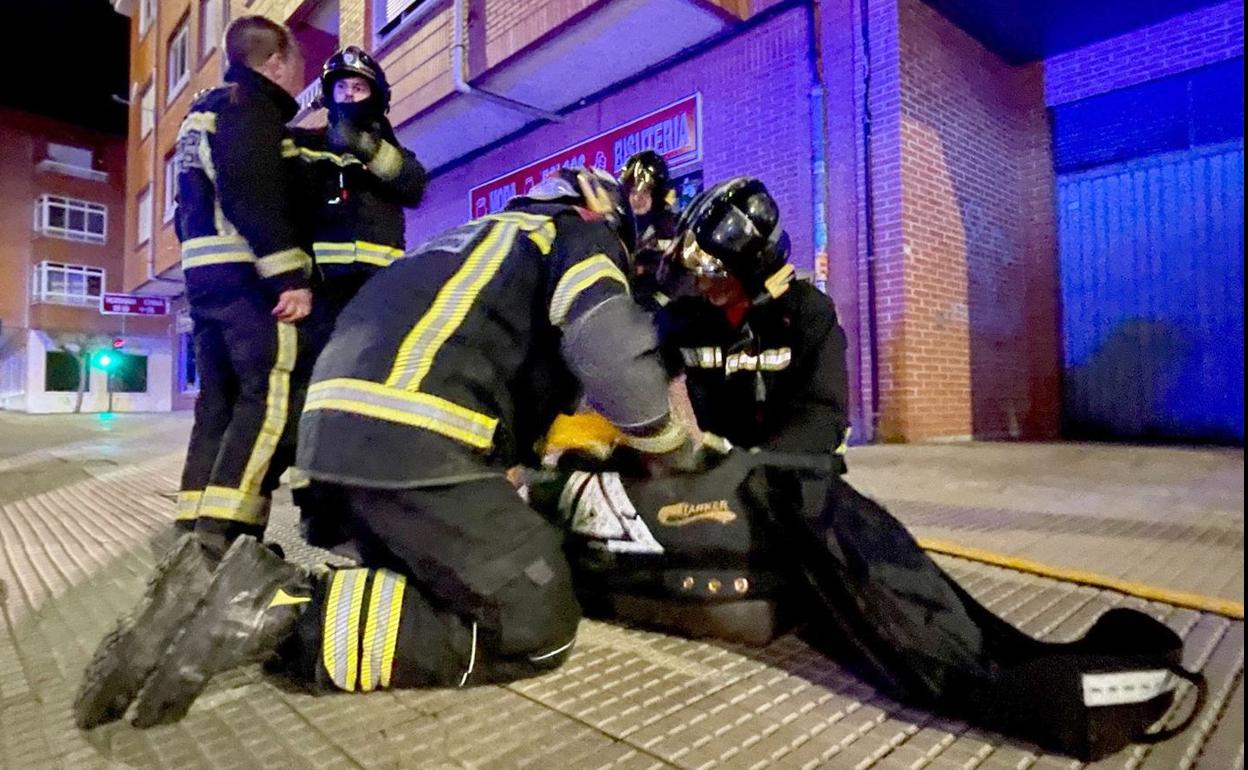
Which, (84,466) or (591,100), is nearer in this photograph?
(84,466)

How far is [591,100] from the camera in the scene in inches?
315

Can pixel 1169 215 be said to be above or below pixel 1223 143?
below

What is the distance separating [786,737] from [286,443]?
175 centimetres

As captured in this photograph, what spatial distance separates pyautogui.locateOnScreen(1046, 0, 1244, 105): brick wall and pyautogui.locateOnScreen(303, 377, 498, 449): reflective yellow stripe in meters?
7.23

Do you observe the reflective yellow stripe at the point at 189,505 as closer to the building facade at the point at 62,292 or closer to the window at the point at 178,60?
the window at the point at 178,60

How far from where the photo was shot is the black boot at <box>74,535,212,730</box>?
130 cm

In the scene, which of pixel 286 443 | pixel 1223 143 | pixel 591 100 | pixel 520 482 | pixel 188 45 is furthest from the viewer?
pixel 188 45

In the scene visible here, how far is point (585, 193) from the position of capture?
182 centimetres

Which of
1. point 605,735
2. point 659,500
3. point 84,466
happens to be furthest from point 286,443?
point 84,466

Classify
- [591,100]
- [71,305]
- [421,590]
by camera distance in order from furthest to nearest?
[71,305] → [591,100] → [421,590]

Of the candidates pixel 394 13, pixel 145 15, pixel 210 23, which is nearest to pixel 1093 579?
pixel 394 13

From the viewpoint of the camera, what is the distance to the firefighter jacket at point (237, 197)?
2.22 m

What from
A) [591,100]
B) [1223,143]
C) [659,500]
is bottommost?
[659,500]

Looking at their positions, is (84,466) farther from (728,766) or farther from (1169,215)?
(1169,215)
